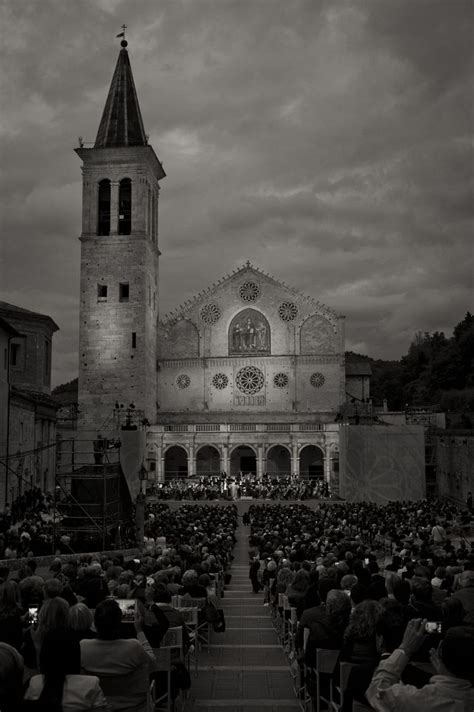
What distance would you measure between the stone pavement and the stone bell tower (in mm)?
40744

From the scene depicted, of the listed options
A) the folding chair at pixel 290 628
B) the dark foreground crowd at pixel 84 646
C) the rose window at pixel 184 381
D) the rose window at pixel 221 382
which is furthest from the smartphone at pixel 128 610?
the rose window at pixel 184 381

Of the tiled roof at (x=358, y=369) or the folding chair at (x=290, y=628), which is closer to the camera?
the folding chair at (x=290, y=628)

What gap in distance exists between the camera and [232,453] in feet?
182

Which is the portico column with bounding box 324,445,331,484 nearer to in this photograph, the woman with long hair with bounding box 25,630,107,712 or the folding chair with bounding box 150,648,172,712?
the folding chair with bounding box 150,648,172,712

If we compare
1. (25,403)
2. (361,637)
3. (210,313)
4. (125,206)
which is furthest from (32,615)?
(125,206)

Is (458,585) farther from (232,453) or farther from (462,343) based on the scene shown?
(462,343)

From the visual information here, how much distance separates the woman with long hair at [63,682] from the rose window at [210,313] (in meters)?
53.0

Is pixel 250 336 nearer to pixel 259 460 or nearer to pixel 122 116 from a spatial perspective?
pixel 259 460

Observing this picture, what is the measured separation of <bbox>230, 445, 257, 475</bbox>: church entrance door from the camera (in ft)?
184

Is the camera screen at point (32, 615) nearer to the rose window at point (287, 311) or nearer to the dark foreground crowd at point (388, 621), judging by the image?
the dark foreground crowd at point (388, 621)

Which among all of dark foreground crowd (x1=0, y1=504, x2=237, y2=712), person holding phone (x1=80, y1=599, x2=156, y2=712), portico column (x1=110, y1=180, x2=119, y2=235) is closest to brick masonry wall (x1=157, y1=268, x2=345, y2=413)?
portico column (x1=110, y1=180, x2=119, y2=235)

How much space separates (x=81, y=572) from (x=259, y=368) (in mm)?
46730

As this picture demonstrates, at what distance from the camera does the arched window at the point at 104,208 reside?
56.3 m

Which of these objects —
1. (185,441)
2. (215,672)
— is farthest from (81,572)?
(185,441)
